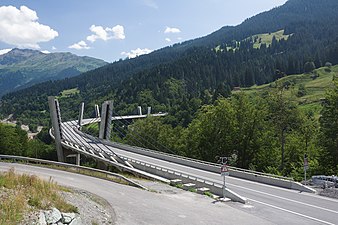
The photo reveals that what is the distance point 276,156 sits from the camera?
1644 inches

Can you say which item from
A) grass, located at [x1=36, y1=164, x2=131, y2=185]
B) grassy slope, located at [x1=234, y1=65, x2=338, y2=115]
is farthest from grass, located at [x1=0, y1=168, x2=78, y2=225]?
grassy slope, located at [x1=234, y1=65, x2=338, y2=115]


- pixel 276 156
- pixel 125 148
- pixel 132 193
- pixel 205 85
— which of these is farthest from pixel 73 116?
pixel 132 193

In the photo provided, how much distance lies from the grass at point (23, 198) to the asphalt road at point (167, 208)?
265 cm

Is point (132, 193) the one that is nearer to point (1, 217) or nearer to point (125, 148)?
point (1, 217)

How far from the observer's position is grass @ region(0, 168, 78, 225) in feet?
33.8

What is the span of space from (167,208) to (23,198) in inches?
274

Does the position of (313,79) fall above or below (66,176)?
above

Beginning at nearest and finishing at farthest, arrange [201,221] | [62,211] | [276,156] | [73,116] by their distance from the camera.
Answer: [62,211]
[201,221]
[276,156]
[73,116]

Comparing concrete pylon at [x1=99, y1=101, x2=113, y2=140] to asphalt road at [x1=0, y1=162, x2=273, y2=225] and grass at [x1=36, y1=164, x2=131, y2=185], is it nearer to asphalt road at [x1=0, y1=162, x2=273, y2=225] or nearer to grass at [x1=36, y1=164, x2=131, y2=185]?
grass at [x1=36, y1=164, x2=131, y2=185]

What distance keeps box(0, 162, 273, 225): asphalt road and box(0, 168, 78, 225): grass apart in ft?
8.69

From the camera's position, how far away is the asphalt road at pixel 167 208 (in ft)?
47.2

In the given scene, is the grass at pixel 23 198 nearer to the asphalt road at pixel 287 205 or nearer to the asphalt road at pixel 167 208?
the asphalt road at pixel 167 208

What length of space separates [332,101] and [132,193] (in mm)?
22755

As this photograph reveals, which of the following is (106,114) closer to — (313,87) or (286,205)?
(286,205)
